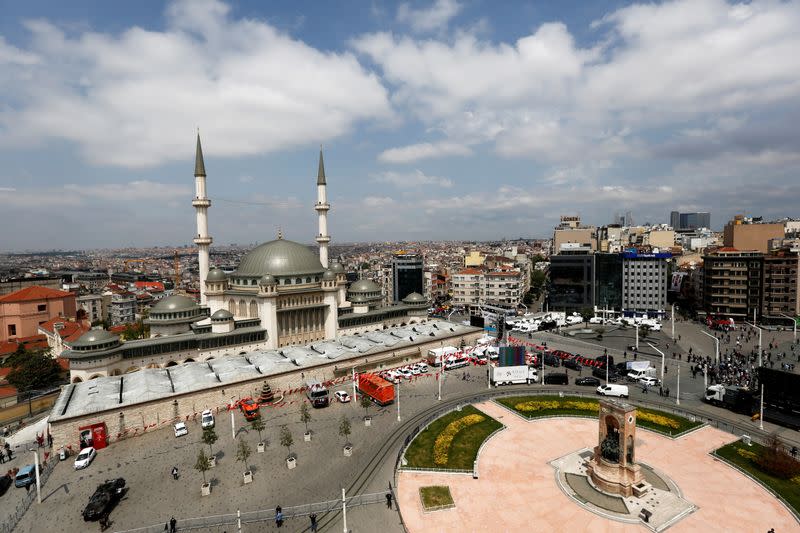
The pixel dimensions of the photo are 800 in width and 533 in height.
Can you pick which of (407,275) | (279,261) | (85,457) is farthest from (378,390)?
(407,275)

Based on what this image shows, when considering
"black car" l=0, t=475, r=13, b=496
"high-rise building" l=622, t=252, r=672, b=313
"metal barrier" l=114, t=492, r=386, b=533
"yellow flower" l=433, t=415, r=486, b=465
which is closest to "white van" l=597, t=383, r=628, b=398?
"yellow flower" l=433, t=415, r=486, b=465

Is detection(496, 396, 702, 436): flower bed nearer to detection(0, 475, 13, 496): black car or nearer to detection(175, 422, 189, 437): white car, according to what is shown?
detection(175, 422, 189, 437): white car

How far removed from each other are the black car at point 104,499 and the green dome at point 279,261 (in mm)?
33045

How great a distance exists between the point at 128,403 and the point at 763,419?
5200cm

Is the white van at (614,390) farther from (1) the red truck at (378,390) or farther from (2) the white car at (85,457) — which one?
(2) the white car at (85,457)

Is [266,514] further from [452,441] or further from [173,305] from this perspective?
[173,305]

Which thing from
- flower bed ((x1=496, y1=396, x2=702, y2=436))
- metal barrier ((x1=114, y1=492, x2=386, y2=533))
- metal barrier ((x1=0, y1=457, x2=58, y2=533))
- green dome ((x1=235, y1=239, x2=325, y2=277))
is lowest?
metal barrier ((x1=0, y1=457, x2=58, y2=533))

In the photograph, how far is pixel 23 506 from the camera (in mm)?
23234

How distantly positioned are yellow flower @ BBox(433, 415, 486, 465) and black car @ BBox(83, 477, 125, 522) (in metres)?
19.1

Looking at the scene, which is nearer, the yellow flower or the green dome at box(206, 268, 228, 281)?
the yellow flower

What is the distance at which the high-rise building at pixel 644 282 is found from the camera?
260ft

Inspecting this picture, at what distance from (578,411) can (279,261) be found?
134ft

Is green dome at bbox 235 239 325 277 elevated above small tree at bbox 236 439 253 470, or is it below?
above

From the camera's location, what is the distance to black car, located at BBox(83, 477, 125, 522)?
21719mm
